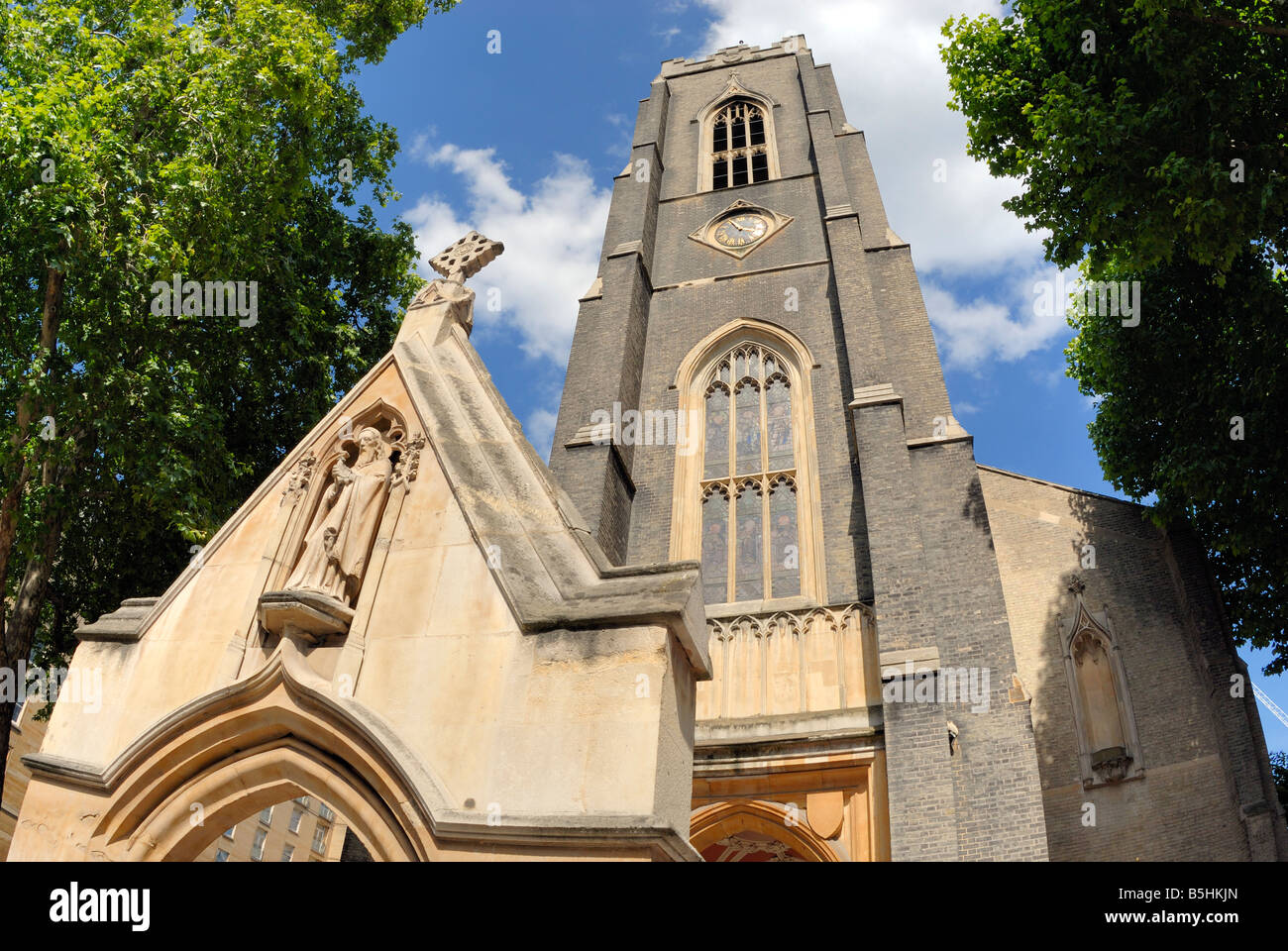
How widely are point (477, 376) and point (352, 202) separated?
1111cm

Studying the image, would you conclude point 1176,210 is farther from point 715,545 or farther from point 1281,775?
point 1281,775

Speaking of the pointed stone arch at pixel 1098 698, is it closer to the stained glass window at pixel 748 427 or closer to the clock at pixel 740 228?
the stained glass window at pixel 748 427

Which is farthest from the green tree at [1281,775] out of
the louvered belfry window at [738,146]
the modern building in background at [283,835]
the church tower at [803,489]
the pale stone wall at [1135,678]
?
the modern building in background at [283,835]

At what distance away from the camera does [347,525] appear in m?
5.30

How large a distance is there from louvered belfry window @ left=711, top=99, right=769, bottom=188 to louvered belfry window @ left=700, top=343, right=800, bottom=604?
21.0 ft

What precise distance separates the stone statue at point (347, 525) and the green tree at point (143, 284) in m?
5.43

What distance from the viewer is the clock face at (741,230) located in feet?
63.5

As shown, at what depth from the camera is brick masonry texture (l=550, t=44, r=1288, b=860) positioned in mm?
10531

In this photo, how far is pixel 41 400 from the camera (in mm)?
9562

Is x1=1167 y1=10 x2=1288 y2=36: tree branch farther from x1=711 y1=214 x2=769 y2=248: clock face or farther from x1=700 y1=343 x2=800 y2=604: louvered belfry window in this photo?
x1=711 y1=214 x2=769 y2=248: clock face

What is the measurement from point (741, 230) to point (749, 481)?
6.80 meters
